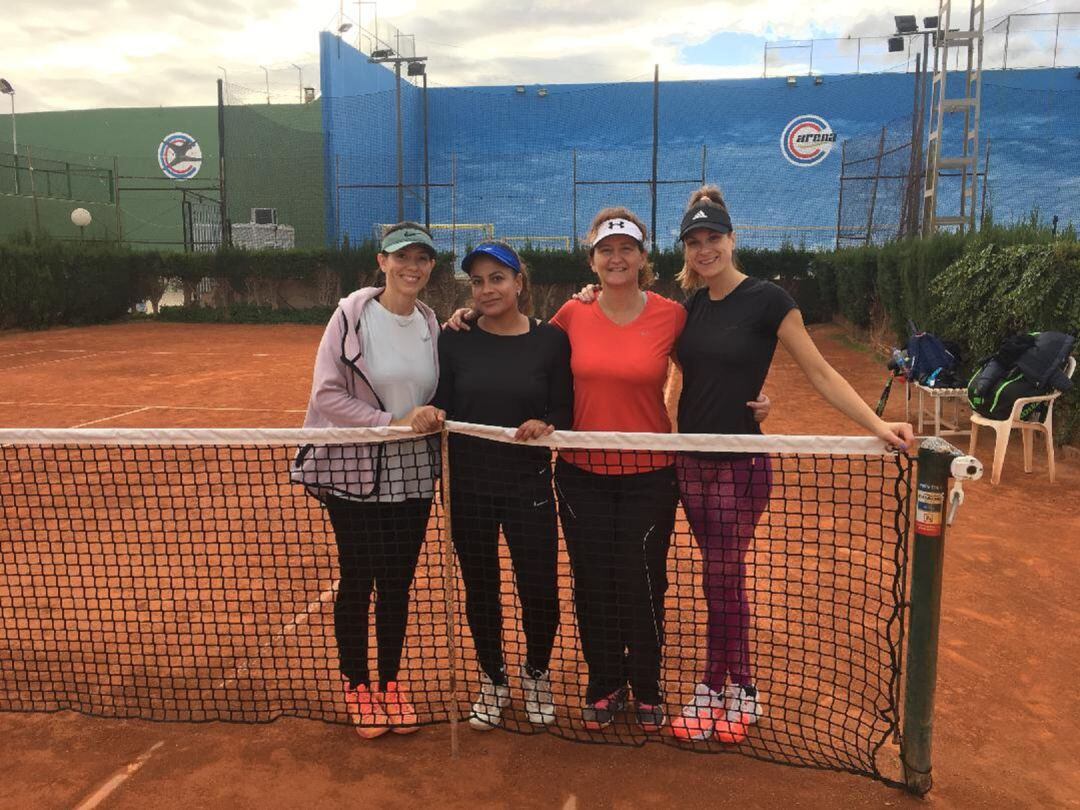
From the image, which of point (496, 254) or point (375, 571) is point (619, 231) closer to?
point (496, 254)

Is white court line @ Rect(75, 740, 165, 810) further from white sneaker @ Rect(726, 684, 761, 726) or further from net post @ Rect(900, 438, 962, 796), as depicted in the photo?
net post @ Rect(900, 438, 962, 796)

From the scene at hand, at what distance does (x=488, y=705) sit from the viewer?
3.38 metres

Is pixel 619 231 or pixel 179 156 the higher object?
pixel 179 156

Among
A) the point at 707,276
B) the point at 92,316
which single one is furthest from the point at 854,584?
the point at 92,316

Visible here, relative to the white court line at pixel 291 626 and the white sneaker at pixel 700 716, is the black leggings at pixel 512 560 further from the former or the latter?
the white court line at pixel 291 626

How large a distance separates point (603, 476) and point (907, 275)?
1018 centimetres

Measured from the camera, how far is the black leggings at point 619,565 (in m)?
3.11

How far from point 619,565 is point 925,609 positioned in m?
1.08

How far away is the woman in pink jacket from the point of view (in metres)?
3.12

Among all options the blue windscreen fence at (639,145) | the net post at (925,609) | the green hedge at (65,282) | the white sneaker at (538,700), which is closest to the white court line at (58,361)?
the green hedge at (65,282)

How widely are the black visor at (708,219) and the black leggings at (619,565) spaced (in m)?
0.91

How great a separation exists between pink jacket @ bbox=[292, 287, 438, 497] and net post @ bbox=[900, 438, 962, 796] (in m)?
1.91

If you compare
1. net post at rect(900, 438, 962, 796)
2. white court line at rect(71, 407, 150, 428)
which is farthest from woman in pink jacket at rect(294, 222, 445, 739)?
white court line at rect(71, 407, 150, 428)

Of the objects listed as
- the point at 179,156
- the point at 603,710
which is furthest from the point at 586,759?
the point at 179,156
